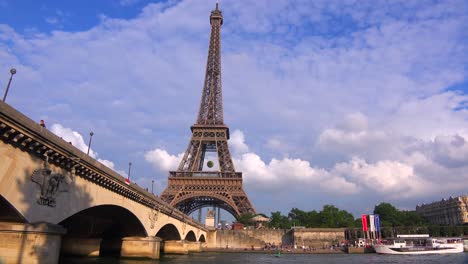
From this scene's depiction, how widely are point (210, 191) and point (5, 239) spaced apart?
7352 cm

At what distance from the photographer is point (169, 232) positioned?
55.0 meters

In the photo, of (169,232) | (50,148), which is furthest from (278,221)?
(50,148)

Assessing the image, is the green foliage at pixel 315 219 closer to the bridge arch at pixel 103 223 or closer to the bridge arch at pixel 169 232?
the bridge arch at pixel 169 232

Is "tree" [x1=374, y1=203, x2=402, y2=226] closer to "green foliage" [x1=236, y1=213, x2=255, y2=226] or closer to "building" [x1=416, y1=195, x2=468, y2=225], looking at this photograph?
"building" [x1=416, y1=195, x2=468, y2=225]

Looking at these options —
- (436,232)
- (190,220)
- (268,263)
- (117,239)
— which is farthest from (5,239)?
(436,232)

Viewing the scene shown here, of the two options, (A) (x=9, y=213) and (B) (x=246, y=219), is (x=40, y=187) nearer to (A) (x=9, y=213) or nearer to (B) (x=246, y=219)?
(A) (x=9, y=213)

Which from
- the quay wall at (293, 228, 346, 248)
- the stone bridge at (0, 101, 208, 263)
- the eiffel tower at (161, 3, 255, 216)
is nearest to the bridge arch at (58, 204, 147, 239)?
the stone bridge at (0, 101, 208, 263)

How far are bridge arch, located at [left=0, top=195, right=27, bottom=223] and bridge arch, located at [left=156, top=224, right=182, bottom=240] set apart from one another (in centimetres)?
3585

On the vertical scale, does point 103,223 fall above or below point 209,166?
below

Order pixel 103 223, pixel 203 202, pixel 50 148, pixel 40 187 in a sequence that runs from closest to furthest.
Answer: pixel 40 187, pixel 50 148, pixel 103 223, pixel 203 202

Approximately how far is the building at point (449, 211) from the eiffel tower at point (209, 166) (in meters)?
98.4

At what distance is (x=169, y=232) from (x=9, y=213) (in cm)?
4138

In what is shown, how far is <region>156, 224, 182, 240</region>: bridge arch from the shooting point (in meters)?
52.2

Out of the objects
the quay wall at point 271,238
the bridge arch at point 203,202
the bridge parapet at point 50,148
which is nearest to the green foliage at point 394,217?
the quay wall at point 271,238
